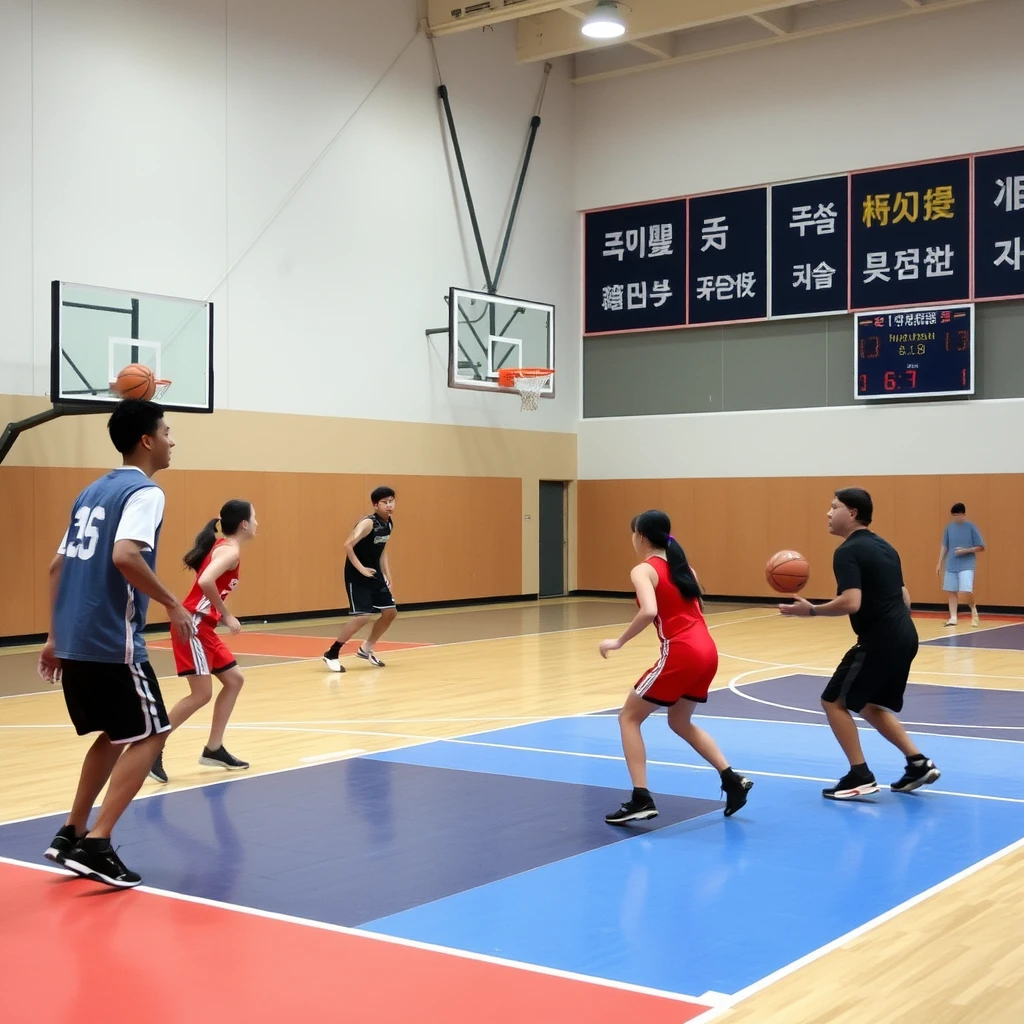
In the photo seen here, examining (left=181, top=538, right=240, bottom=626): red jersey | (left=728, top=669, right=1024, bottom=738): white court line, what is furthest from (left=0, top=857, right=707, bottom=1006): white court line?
(left=728, top=669, right=1024, bottom=738): white court line

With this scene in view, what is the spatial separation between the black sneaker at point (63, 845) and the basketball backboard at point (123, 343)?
941cm

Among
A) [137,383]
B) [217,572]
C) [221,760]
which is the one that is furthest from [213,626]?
[137,383]

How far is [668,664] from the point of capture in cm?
654

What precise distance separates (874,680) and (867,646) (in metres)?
0.18

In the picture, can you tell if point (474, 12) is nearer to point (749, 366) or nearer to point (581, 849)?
point (749, 366)

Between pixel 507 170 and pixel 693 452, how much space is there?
577cm

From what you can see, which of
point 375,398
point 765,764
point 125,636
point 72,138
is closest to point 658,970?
point 125,636

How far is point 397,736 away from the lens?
30.6 feet

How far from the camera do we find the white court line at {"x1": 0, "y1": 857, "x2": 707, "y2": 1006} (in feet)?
14.0

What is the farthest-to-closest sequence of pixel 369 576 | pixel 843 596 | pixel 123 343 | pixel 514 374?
pixel 514 374 < pixel 123 343 < pixel 369 576 < pixel 843 596

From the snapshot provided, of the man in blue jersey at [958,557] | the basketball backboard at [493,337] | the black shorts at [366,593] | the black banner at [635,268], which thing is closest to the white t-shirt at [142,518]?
the black shorts at [366,593]

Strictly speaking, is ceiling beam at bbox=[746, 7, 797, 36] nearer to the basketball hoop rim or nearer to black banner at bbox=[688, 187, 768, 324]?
black banner at bbox=[688, 187, 768, 324]

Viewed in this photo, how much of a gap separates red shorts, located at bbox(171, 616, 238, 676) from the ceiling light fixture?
43.6ft

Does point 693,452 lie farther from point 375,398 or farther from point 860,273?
point 375,398
